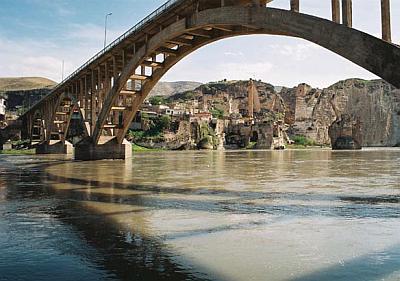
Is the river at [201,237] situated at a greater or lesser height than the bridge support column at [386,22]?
lesser

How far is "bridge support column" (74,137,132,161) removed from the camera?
47.4 metres

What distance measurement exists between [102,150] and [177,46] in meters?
16.5

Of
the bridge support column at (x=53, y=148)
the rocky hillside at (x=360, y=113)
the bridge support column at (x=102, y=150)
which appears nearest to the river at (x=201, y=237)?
the bridge support column at (x=102, y=150)

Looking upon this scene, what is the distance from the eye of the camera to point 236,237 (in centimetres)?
855

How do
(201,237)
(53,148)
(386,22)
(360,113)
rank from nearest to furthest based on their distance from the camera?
(201,237) < (386,22) < (53,148) < (360,113)

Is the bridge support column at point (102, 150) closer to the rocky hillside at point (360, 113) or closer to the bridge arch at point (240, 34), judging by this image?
the bridge arch at point (240, 34)

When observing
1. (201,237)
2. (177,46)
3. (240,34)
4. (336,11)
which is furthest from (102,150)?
(201,237)

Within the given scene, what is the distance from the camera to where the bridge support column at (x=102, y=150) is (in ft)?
155

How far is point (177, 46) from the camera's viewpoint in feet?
127

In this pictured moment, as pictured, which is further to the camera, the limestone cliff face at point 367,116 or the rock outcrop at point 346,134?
the limestone cliff face at point 367,116

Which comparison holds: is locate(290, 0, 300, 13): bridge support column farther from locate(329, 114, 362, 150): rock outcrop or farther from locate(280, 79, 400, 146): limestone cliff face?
locate(280, 79, 400, 146): limestone cliff face

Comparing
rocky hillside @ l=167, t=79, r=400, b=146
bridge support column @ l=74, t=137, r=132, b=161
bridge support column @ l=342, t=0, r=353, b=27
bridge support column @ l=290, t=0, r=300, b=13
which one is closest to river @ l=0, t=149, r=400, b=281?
bridge support column @ l=342, t=0, r=353, b=27

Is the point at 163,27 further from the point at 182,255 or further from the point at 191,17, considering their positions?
the point at 182,255

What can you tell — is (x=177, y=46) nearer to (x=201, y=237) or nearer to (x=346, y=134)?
(x=201, y=237)
